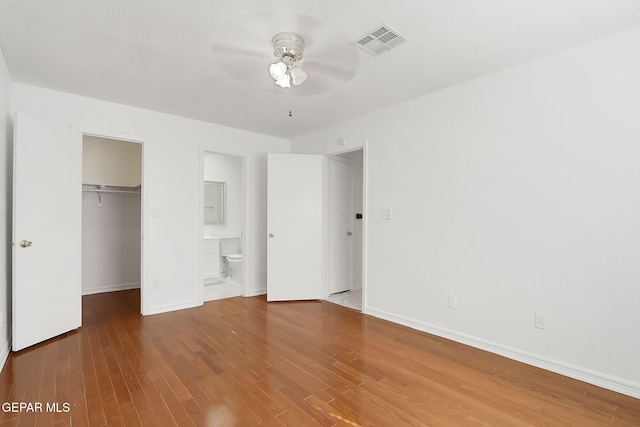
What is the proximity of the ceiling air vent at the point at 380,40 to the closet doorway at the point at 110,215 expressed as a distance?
390 cm

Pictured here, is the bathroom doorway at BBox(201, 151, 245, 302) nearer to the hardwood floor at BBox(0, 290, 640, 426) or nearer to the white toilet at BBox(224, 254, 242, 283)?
the white toilet at BBox(224, 254, 242, 283)

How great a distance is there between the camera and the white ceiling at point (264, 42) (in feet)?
6.18

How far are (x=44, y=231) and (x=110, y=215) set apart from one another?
220 centimetres

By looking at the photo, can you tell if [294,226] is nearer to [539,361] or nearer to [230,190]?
[230,190]

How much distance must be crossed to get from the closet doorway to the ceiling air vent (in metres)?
3.90

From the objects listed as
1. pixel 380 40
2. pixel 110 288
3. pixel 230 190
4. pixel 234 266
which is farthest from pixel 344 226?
pixel 110 288

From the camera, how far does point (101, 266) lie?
188 inches

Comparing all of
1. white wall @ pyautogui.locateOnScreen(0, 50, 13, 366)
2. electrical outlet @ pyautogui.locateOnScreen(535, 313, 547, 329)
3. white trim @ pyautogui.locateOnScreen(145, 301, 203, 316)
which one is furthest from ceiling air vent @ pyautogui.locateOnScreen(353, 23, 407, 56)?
white trim @ pyautogui.locateOnScreen(145, 301, 203, 316)

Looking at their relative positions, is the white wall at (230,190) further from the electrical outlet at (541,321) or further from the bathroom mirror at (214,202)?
the electrical outlet at (541,321)

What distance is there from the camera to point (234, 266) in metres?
5.56

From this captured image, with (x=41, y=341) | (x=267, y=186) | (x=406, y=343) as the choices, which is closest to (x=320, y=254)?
(x=267, y=186)

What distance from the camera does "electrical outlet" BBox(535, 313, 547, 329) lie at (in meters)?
2.43

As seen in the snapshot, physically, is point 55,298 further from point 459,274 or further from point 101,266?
point 459,274

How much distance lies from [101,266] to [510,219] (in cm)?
546
